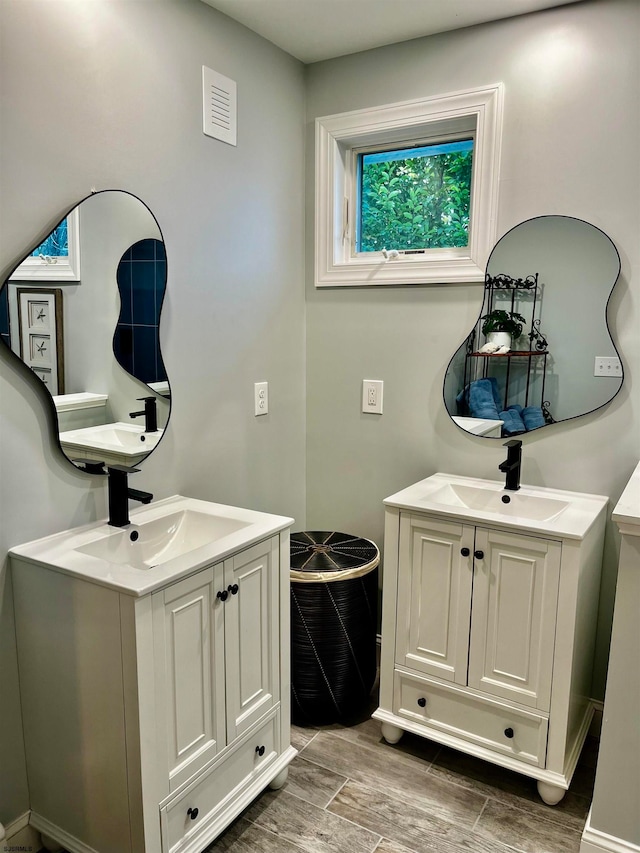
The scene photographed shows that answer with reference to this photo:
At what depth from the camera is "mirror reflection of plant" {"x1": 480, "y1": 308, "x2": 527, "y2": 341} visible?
7.54 ft

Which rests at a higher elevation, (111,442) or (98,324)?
(98,324)

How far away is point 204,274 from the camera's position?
87.0 inches

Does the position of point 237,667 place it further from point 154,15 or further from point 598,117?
point 598,117

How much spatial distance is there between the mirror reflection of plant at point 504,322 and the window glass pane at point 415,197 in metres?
0.35

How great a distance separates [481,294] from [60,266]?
4.78 feet

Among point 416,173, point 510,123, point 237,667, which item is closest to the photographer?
point 237,667

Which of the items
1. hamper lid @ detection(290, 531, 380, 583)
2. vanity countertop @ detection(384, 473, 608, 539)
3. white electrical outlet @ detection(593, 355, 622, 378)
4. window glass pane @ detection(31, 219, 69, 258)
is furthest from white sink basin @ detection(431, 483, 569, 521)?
window glass pane @ detection(31, 219, 69, 258)

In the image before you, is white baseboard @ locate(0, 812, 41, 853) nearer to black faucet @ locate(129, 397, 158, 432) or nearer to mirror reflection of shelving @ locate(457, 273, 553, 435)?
black faucet @ locate(129, 397, 158, 432)

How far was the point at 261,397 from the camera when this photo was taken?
8.35 ft

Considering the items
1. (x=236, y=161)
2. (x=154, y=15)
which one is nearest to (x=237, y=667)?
(x=236, y=161)

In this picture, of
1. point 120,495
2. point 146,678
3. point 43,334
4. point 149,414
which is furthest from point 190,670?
point 43,334

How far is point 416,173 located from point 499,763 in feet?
7.09

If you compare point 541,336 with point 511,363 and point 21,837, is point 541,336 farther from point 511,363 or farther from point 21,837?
point 21,837

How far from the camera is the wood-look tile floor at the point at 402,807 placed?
1.82 m
